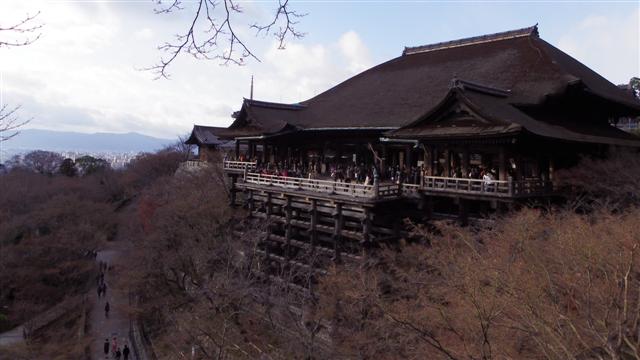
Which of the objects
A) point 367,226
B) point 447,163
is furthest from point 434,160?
point 367,226

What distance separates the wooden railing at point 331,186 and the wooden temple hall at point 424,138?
5 cm

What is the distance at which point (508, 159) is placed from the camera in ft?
46.5

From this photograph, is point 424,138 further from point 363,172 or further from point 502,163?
point 363,172

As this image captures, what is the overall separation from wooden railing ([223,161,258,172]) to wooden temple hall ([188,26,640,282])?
5 cm

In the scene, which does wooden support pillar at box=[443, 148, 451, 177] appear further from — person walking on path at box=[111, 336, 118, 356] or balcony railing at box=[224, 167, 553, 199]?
person walking on path at box=[111, 336, 118, 356]

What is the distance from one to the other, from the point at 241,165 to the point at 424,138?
10.1 metres

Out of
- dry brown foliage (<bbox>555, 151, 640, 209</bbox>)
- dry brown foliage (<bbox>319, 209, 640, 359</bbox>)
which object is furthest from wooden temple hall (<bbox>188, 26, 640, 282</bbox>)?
dry brown foliage (<bbox>319, 209, 640, 359</bbox>)

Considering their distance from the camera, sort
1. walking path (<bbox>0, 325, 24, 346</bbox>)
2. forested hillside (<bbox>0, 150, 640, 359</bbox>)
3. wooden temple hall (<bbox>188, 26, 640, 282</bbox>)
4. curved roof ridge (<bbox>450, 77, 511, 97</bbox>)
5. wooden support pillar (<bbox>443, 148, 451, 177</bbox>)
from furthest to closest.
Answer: walking path (<bbox>0, 325, 24, 346</bbox>) → wooden support pillar (<bbox>443, 148, 451, 177</bbox>) → curved roof ridge (<bbox>450, 77, 511, 97</bbox>) → wooden temple hall (<bbox>188, 26, 640, 282</bbox>) → forested hillside (<bbox>0, 150, 640, 359</bbox>)

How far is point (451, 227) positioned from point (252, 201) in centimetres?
1056

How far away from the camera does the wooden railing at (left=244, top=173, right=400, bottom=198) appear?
14531mm

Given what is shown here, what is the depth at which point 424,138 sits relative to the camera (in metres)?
14.2

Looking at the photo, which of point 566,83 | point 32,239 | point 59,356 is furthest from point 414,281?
point 32,239

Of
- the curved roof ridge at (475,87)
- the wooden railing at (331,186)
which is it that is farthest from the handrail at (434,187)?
the curved roof ridge at (475,87)

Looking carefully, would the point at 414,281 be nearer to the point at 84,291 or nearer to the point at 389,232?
the point at 389,232
